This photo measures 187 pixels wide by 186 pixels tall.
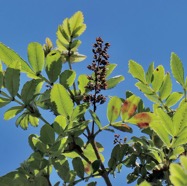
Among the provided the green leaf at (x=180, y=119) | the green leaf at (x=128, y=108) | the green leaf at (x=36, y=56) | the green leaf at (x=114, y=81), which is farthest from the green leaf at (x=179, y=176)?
the green leaf at (x=114, y=81)

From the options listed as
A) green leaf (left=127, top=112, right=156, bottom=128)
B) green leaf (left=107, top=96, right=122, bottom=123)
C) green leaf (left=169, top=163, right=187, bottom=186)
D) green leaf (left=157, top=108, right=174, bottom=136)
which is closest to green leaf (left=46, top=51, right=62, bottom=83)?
green leaf (left=107, top=96, right=122, bottom=123)

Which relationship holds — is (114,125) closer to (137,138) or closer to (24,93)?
(137,138)

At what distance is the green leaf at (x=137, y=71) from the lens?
206 centimetres

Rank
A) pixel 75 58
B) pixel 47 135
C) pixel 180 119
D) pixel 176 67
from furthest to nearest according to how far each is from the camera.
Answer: pixel 75 58
pixel 176 67
pixel 47 135
pixel 180 119

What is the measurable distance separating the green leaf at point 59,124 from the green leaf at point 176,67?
574mm

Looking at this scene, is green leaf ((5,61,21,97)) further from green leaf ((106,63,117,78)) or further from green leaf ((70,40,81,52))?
green leaf ((106,63,117,78))

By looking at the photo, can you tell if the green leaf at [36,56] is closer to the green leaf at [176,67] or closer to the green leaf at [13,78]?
the green leaf at [13,78]

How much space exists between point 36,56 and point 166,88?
1.96 feet

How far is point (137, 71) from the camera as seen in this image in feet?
6.79

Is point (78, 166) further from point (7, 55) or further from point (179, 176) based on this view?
point (179, 176)

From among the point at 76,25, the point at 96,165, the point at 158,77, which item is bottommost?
the point at 96,165

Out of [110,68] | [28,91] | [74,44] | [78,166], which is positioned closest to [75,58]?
[74,44]

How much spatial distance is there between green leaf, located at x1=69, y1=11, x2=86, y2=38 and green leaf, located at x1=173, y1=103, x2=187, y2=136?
684 millimetres

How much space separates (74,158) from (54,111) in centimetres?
23
